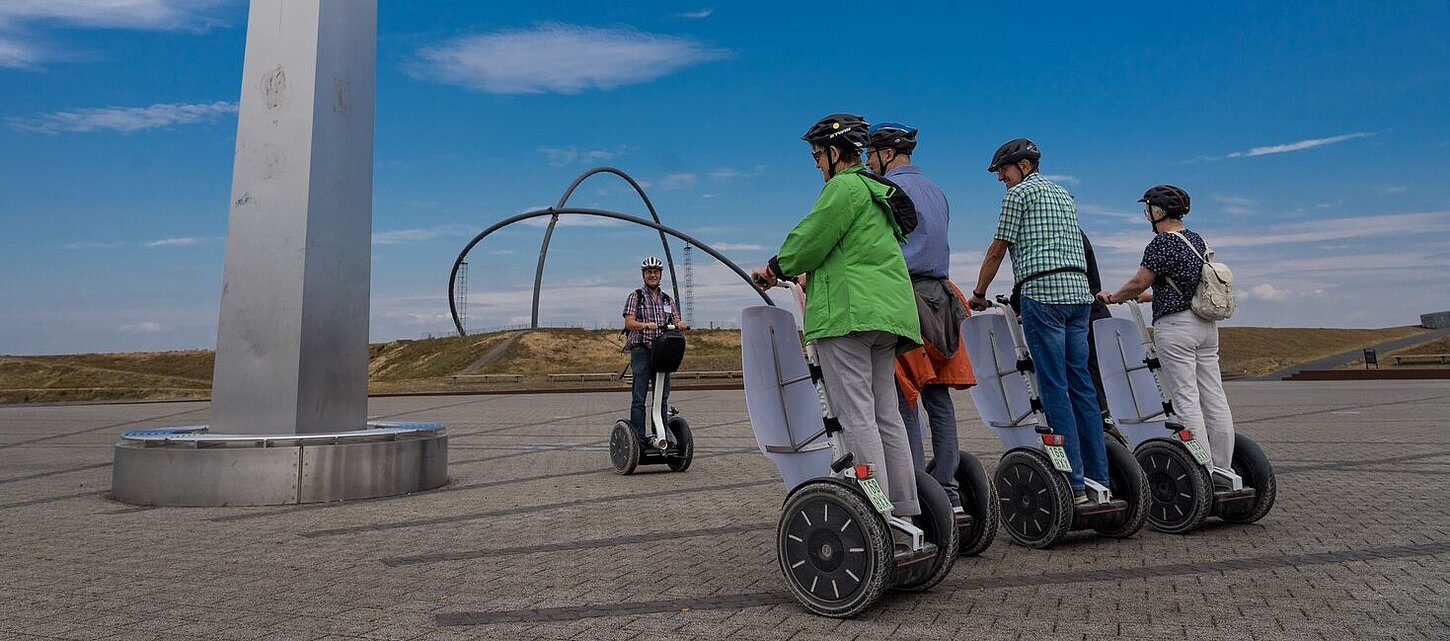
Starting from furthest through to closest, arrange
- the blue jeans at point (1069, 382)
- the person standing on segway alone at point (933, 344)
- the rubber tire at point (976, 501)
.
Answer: the blue jeans at point (1069, 382) → the rubber tire at point (976, 501) → the person standing on segway alone at point (933, 344)

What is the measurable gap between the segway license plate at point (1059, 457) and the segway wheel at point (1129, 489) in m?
0.36

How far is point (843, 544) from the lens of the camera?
11.4ft

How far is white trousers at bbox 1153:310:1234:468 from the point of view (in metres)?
5.10

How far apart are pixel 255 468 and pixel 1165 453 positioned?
232 inches

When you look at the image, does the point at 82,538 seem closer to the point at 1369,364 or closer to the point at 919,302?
the point at 919,302

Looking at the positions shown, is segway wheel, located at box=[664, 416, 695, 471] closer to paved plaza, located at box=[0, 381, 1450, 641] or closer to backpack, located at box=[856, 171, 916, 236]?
paved plaza, located at box=[0, 381, 1450, 641]

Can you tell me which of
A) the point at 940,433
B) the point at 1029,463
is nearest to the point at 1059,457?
the point at 1029,463

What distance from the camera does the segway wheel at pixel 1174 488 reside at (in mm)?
4914

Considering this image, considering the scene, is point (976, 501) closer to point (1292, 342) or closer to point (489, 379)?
point (489, 379)

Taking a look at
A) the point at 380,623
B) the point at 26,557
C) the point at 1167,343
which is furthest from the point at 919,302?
the point at 26,557

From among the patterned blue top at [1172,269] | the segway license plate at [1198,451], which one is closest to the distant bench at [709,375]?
the patterned blue top at [1172,269]

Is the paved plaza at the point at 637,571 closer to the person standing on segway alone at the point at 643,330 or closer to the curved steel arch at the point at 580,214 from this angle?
the person standing on segway alone at the point at 643,330

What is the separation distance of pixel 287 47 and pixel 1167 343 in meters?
6.59

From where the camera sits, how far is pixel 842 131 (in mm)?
3910
